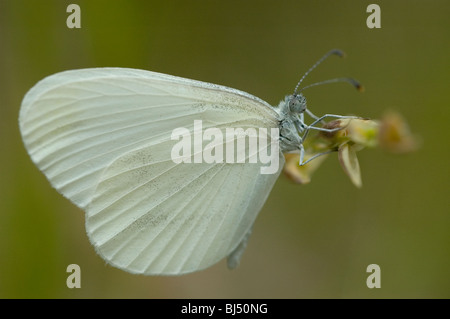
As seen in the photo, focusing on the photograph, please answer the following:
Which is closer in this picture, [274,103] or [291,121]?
[291,121]

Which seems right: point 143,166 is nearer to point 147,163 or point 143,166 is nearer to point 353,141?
point 147,163

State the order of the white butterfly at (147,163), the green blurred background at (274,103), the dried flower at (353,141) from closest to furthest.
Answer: the dried flower at (353,141), the white butterfly at (147,163), the green blurred background at (274,103)

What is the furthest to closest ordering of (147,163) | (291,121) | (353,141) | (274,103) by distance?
(274,103) → (147,163) → (291,121) → (353,141)

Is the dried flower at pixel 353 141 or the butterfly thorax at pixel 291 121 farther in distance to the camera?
the butterfly thorax at pixel 291 121

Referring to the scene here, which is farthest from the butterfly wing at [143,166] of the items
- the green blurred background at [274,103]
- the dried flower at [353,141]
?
the green blurred background at [274,103]

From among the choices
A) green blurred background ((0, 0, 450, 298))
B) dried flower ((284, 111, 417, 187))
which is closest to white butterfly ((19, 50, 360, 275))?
dried flower ((284, 111, 417, 187))

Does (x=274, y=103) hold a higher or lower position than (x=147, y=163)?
higher

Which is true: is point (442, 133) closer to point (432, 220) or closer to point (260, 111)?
point (432, 220)

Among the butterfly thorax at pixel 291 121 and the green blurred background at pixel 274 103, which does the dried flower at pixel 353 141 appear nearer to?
the butterfly thorax at pixel 291 121

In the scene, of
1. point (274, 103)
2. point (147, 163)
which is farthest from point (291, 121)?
point (274, 103)
